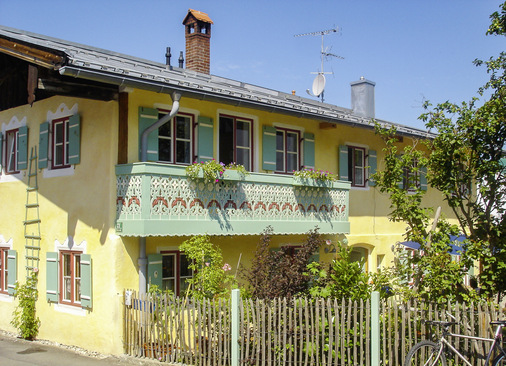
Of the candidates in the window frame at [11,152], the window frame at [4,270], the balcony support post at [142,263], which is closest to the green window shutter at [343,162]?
the balcony support post at [142,263]

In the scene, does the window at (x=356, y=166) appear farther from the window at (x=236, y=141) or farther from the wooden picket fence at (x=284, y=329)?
the wooden picket fence at (x=284, y=329)

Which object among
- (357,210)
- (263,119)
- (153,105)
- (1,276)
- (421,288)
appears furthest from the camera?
(357,210)

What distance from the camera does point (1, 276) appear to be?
15.2m

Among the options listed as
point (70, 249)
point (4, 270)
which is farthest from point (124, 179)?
point (4, 270)

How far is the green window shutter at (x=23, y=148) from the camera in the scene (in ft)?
45.9

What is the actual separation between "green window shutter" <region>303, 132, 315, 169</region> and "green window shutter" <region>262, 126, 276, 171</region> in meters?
1.11

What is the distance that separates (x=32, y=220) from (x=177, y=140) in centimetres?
421

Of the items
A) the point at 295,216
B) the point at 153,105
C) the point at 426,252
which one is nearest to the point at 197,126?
the point at 153,105

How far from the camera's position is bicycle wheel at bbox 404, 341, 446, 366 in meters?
8.14

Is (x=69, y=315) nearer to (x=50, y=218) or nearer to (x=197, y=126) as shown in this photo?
(x=50, y=218)

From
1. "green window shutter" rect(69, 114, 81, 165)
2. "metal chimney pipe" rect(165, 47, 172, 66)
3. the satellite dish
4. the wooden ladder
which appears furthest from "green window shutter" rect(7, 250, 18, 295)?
the satellite dish

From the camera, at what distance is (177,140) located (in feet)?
40.7

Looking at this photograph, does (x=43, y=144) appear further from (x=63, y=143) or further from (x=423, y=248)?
(x=423, y=248)

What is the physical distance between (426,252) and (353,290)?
1.35 metres
